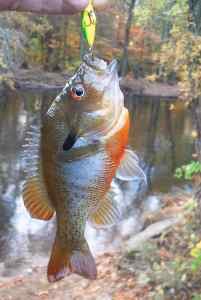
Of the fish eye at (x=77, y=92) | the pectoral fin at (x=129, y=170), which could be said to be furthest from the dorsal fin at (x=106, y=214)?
the fish eye at (x=77, y=92)

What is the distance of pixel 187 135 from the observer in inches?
829

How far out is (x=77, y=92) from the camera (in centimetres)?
135

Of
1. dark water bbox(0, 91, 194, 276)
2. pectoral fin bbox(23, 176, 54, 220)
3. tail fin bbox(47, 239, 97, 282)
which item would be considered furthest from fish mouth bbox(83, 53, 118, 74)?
dark water bbox(0, 91, 194, 276)

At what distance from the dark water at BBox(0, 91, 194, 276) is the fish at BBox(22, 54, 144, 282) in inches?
57.1

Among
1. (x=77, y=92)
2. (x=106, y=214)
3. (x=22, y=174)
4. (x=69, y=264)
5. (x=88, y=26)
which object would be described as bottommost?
(x=22, y=174)

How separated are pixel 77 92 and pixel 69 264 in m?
0.50

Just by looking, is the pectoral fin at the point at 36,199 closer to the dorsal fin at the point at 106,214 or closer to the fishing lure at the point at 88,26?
the dorsal fin at the point at 106,214

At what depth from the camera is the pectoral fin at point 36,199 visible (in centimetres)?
146

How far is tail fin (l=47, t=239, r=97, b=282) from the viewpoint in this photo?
58.2 inches

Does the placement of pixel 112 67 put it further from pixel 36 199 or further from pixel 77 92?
pixel 36 199

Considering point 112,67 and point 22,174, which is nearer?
point 112,67

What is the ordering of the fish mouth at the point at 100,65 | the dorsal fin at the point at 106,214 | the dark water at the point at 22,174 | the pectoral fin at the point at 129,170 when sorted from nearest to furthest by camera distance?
the fish mouth at the point at 100,65
the pectoral fin at the point at 129,170
the dorsal fin at the point at 106,214
the dark water at the point at 22,174

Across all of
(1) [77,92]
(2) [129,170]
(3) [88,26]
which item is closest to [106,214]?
(2) [129,170]

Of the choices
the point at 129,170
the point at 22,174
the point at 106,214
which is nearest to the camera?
the point at 129,170
